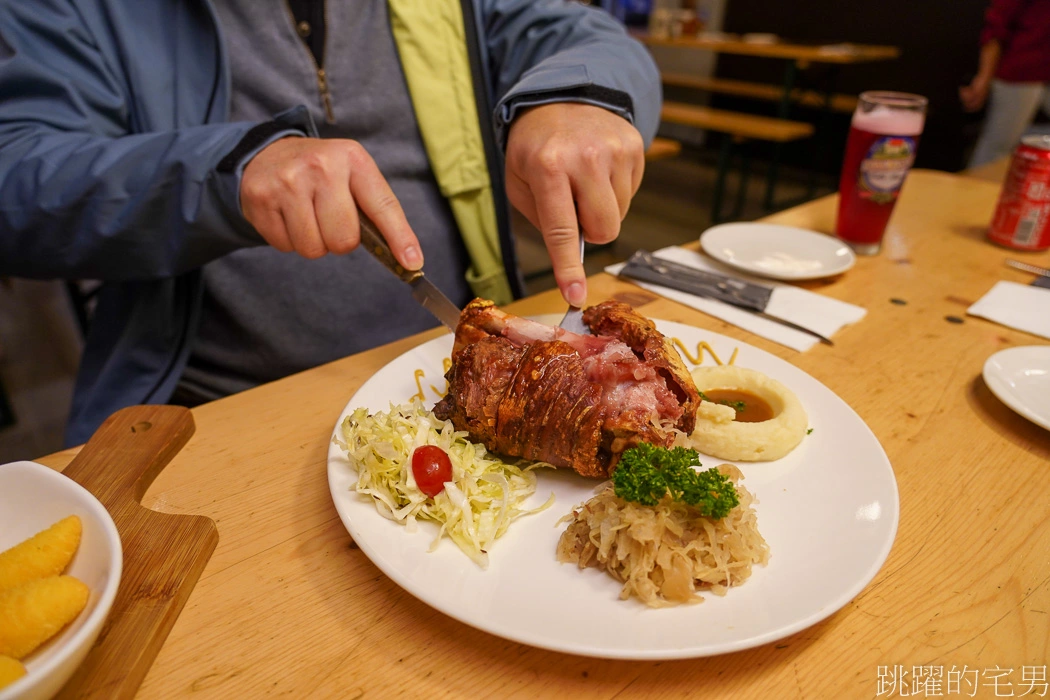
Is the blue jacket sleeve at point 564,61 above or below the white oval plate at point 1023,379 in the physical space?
above

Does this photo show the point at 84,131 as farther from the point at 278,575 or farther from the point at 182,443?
the point at 278,575

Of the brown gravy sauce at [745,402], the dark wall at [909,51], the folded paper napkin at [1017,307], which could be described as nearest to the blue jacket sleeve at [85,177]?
the brown gravy sauce at [745,402]

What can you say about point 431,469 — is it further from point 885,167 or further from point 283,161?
point 885,167

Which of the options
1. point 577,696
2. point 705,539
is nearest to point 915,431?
point 705,539

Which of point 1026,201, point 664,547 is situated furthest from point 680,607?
point 1026,201

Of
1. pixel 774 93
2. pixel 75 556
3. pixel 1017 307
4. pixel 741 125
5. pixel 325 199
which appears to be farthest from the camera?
pixel 774 93

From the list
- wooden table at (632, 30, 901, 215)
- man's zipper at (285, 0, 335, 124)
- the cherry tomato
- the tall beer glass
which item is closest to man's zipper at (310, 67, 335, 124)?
man's zipper at (285, 0, 335, 124)

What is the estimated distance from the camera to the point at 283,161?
1.70m

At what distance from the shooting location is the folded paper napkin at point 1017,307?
2289 millimetres

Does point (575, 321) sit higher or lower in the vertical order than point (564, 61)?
lower

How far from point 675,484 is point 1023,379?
1.42 metres

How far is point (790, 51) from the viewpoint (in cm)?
877

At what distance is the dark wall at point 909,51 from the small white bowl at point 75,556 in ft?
35.0

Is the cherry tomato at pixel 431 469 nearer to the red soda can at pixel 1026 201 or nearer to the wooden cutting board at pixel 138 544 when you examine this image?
the wooden cutting board at pixel 138 544
